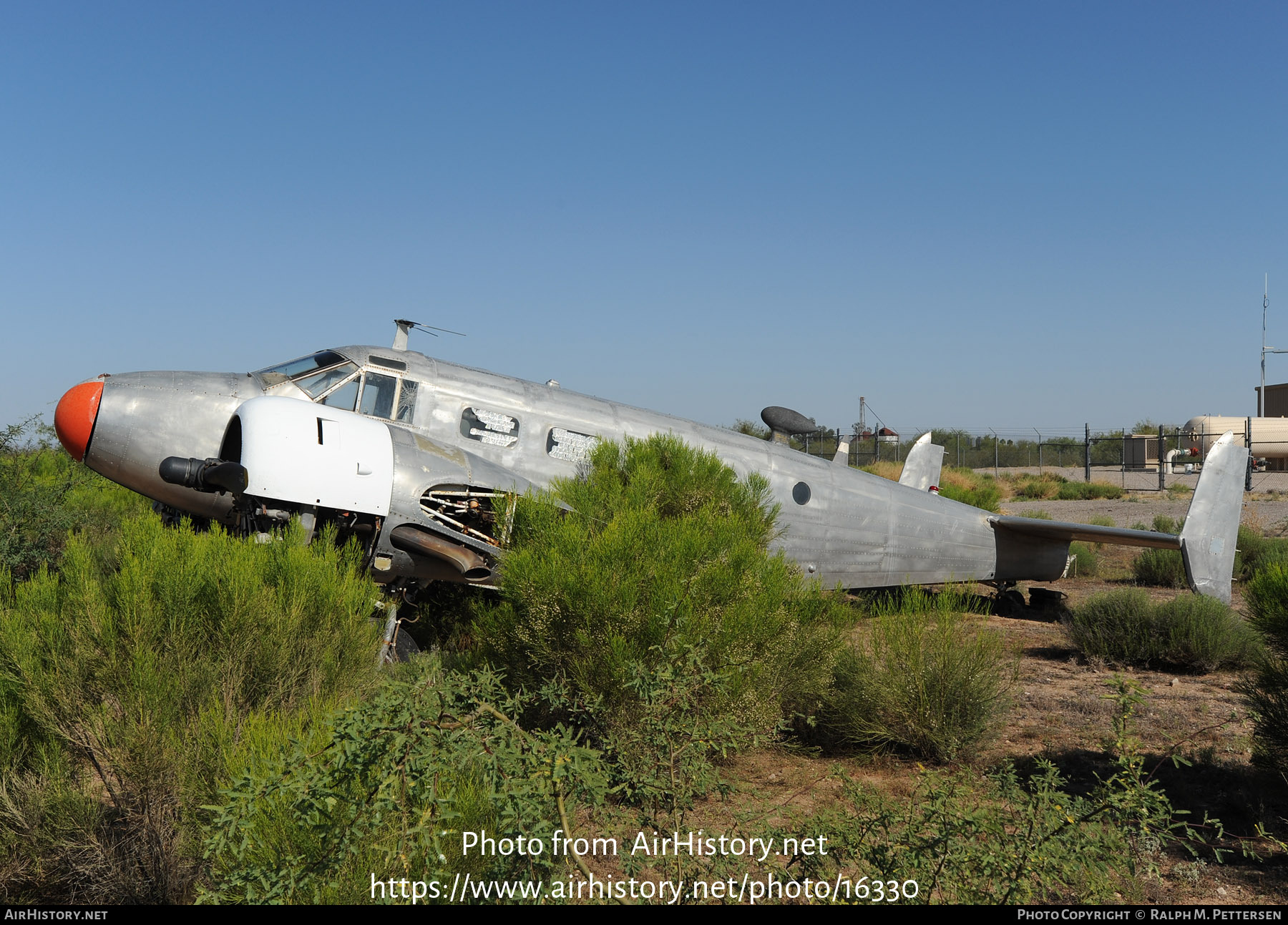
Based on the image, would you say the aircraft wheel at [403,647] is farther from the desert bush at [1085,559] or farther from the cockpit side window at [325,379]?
the desert bush at [1085,559]

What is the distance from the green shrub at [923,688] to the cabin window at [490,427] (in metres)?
4.44

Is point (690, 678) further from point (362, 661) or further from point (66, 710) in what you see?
point (66, 710)

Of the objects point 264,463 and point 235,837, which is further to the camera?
point 264,463

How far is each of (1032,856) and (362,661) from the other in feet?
13.2

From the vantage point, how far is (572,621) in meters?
5.45

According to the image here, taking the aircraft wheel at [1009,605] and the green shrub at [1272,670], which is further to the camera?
the aircraft wheel at [1009,605]

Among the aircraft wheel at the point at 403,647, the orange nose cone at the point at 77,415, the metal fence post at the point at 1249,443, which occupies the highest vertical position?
the metal fence post at the point at 1249,443

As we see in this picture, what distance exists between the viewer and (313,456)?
7145 mm

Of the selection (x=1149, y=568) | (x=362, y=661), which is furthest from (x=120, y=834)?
(x=1149, y=568)

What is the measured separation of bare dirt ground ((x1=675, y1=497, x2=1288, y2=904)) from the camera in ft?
14.3

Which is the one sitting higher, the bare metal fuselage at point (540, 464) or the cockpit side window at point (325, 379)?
the cockpit side window at point (325, 379)

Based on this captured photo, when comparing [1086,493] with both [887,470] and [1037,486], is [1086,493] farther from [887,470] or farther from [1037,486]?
[887,470]

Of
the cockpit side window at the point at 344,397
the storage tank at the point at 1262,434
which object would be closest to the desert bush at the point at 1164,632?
the cockpit side window at the point at 344,397

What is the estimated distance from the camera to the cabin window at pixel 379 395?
8.76 m
